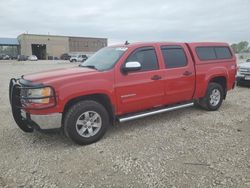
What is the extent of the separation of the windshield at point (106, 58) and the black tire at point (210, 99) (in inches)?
106

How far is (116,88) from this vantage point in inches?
175

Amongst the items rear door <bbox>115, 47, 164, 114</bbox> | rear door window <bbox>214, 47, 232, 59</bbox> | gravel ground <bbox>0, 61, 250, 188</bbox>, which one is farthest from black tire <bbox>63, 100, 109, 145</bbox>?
rear door window <bbox>214, 47, 232, 59</bbox>

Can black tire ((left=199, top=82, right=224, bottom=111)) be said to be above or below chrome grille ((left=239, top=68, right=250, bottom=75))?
below

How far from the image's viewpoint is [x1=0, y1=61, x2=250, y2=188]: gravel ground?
10.3ft

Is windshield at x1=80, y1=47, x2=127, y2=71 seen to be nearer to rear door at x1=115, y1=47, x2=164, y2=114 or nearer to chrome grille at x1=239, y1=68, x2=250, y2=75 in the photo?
rear door at x1=115, y1=47, x2=164, y2=114

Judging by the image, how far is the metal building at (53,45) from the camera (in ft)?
250

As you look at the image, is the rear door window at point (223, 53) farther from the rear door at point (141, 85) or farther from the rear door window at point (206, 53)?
the rear door at point (141, 85)

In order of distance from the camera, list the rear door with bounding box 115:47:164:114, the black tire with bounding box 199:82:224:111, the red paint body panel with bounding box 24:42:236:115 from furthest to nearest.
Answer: the black tire with bounding box 199:82:224:111, the rear door with bounding box 115:47:164:114, the red paint body panel with bounding box 24:42:236:115

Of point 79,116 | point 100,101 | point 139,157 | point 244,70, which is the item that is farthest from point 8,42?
point 139,157

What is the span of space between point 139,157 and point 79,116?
1231 mm

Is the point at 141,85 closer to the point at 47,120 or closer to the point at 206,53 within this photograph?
the point at 47,120

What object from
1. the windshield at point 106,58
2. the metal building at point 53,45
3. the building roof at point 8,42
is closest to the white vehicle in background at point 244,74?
the windshield at point 106,58

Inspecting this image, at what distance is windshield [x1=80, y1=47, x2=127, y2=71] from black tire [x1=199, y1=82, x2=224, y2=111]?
2.69 m

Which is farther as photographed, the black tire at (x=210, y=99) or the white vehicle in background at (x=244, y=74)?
the white vehicle in background at (x=244, y=74)
